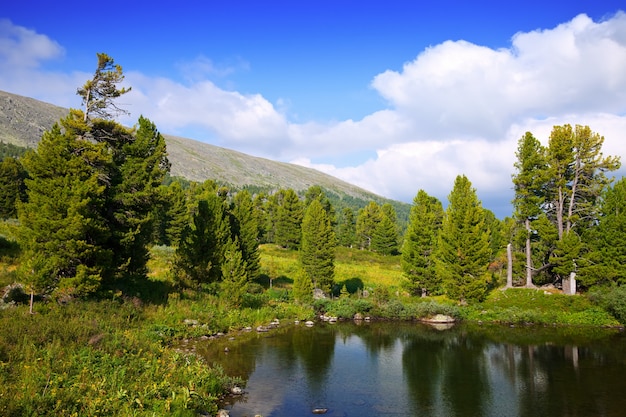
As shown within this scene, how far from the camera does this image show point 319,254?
167 feet

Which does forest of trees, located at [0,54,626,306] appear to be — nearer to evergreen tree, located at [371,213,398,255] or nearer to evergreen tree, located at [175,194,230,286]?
evergreen tree, located at [175,194,230,286]

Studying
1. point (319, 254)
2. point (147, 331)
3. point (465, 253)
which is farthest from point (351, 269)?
point (147, 331)

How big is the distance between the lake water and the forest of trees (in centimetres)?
905

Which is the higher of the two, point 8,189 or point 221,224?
point 8,189

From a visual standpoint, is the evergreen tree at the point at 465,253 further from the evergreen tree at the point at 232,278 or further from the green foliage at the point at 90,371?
the green foliage at the point at 90,371

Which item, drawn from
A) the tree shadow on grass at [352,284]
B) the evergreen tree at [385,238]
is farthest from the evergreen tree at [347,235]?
the tree shadow on grass at [352,284]

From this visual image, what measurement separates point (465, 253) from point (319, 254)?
56.5 ft

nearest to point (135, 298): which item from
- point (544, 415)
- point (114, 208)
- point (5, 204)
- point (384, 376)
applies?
point (114, 208)

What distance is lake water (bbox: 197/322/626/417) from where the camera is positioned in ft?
61.1

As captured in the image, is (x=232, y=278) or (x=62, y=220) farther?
(x=232, y=278)

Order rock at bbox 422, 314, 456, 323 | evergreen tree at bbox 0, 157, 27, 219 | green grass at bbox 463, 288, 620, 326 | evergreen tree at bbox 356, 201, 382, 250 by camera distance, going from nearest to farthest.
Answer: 1. green grass at bbox 463, 288, 620, 326
2. rock at bbox 422, 314, 456, 323
3. evergreen tree at bbox 0, 157, 27, 219
4. evergreen tree at bbox 356, 201, 382, 250

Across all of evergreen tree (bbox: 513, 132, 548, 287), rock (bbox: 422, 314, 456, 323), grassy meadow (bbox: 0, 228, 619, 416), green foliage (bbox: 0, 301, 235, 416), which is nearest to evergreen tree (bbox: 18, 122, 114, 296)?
grassy meadow (bbox: 0, 228, 619, 416)

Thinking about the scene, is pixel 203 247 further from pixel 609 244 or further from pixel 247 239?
pixel 609 244

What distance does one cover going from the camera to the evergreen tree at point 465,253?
1743 inches
